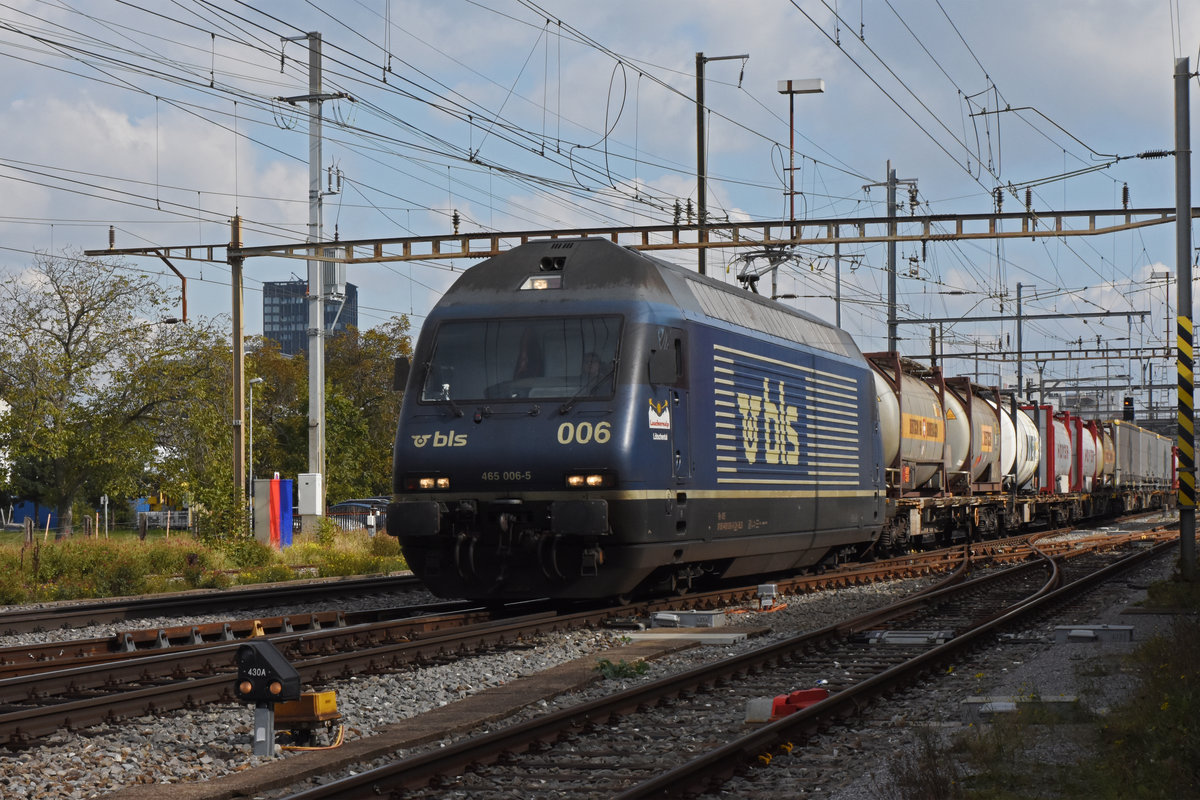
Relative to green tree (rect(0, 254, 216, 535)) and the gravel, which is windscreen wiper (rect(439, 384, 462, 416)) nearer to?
the gravel

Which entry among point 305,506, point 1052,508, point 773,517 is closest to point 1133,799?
point 773,517

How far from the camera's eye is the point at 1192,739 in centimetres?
696

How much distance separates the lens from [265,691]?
26.7 ft

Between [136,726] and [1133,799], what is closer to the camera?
[1133,799]

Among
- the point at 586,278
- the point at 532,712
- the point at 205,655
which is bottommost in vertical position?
the point at 532,712

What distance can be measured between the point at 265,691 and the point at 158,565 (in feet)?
56.6

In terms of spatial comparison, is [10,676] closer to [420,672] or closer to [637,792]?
[420,672]

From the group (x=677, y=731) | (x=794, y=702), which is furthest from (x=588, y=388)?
(x=677, y=731)

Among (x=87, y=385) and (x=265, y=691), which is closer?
(x=265, y=691)

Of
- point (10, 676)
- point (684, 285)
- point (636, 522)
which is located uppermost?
point (684, 285)

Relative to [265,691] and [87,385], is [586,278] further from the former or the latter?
[87,385]

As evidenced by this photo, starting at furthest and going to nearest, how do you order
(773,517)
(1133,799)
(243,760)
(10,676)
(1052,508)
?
(1052,508) < (773,517) < (10,676) < (243,760) < (1133,799)

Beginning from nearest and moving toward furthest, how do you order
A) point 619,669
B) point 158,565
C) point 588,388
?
1. point 619,669
2. point 588,388
3. point 158,565

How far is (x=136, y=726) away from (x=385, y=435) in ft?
225
